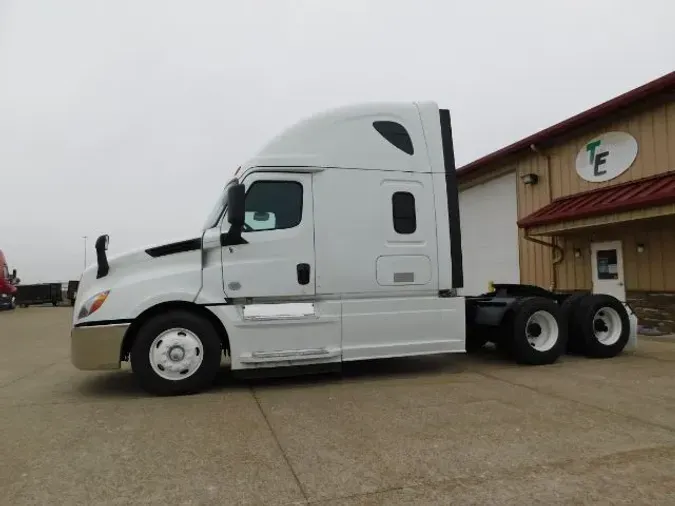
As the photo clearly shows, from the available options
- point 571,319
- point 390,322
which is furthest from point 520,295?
point 390,322

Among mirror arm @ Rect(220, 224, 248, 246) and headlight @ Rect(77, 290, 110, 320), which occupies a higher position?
mirror arm @ Rect(220, 224, 248, 246)

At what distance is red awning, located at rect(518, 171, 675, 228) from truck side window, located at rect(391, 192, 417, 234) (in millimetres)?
5264

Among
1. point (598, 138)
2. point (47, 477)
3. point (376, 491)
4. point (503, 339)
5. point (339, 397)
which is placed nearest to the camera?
point (376, 491)

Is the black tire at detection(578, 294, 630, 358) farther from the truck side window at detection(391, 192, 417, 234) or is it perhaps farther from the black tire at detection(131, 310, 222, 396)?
the black tire at detection(131, 310, 222, 396)

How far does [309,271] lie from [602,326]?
4688mm

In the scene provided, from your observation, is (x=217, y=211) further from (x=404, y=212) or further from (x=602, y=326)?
(x=602, y=326)

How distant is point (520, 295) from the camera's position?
7715mm

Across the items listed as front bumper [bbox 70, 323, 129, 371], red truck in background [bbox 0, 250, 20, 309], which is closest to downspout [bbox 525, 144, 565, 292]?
front bumper [bbox 70, 323, 129, 371]

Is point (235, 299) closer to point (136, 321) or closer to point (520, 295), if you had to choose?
point (136, 321)

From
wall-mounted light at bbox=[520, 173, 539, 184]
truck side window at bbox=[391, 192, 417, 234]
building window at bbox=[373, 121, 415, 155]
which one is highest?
wall-mounted light at bbox=[520, 173, 539, 184]

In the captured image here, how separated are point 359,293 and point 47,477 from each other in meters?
3.63

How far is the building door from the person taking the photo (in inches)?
446

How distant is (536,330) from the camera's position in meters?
7.14

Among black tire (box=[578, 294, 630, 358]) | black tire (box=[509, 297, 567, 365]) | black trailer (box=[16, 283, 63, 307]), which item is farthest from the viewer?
black trailer (box=[16, 283, 63, 307])
